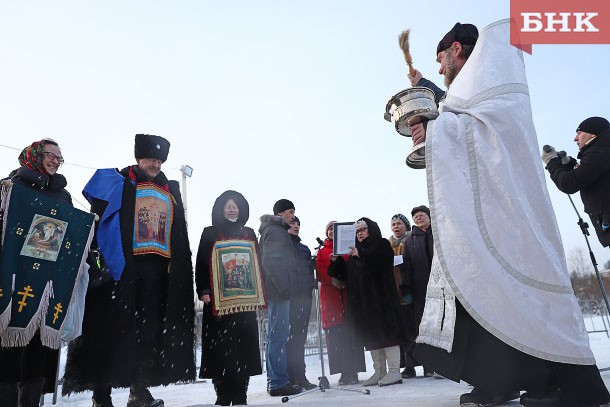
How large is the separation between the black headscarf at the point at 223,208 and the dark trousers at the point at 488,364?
2.45 m

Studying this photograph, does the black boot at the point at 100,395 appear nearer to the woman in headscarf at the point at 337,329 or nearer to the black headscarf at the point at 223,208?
the black headscarf at the point at 223,208

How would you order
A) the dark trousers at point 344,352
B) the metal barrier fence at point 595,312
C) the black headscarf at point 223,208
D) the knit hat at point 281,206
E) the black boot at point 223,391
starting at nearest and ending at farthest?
the black boot at point 223,391, the black headscarf at point 223,208, the dark trousers at point 344,352, the knit hat at point 281,206, the metal barrier fence at point 595,312

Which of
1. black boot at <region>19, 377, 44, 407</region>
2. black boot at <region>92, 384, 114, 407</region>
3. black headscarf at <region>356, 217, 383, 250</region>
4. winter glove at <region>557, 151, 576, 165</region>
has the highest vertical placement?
winter glove at <region>557, 151, 576, 165</region>

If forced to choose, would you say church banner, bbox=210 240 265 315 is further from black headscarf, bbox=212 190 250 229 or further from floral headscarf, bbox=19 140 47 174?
floral headscarf, bbox=19 140 47 174

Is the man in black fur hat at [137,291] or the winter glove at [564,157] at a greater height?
the winter glove at [564,157]

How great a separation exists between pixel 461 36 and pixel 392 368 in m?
3.50

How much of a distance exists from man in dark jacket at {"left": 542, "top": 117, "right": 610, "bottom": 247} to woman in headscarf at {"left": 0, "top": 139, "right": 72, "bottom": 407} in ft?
11.8

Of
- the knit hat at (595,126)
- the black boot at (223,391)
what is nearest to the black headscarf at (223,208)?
the black boot at (223,391)

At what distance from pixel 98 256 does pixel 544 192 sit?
2.96 m

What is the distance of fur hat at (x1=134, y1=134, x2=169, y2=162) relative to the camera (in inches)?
160

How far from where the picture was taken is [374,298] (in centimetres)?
528

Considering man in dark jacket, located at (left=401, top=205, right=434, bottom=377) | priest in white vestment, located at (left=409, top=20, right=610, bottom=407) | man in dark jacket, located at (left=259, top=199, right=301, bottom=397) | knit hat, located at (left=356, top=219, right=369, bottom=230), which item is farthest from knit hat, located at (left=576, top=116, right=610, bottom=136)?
man in dark jacket, located at (left=259, top=199, right=301, bottom=397)

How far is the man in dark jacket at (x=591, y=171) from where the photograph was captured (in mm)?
3338

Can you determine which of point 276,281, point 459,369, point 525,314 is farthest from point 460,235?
point 276,281
